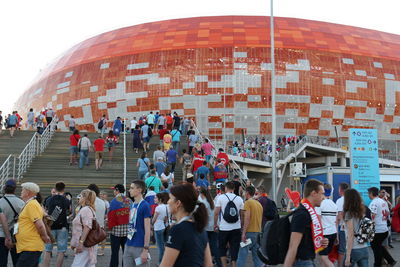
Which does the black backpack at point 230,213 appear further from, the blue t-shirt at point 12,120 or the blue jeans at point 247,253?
the blue t-shirt at point 12,120

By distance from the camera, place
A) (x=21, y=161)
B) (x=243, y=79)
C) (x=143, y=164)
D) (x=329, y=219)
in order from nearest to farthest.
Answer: (x=329, y=219) < (x=143, y=164) < (x=21, y=161) < (x=243, y=79)

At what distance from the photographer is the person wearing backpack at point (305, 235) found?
173 inches

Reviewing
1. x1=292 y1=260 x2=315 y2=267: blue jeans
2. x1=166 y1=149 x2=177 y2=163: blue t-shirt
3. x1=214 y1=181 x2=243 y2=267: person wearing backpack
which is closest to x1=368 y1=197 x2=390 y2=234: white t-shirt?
x1=214 y1=181 x2=243 y2=267: person wearing backpack

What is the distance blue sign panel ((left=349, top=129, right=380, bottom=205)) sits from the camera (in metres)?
14.7

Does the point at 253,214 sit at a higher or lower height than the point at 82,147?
lower

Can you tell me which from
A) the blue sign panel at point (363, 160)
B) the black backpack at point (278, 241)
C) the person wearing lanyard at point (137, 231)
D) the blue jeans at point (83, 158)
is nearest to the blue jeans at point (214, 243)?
the person wearing lanyard at point (137, 231)

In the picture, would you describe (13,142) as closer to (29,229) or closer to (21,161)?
(21,161)

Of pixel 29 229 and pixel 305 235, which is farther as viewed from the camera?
pixel 29 229

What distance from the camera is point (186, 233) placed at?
3.60 meters

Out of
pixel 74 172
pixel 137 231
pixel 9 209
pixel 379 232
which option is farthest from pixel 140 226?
pixel 74 172

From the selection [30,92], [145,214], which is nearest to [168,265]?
[145,214]

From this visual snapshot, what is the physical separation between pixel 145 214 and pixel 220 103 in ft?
101

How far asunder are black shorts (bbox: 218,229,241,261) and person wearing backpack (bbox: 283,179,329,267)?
3652 mm

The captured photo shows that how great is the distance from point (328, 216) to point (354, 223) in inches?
28.9
